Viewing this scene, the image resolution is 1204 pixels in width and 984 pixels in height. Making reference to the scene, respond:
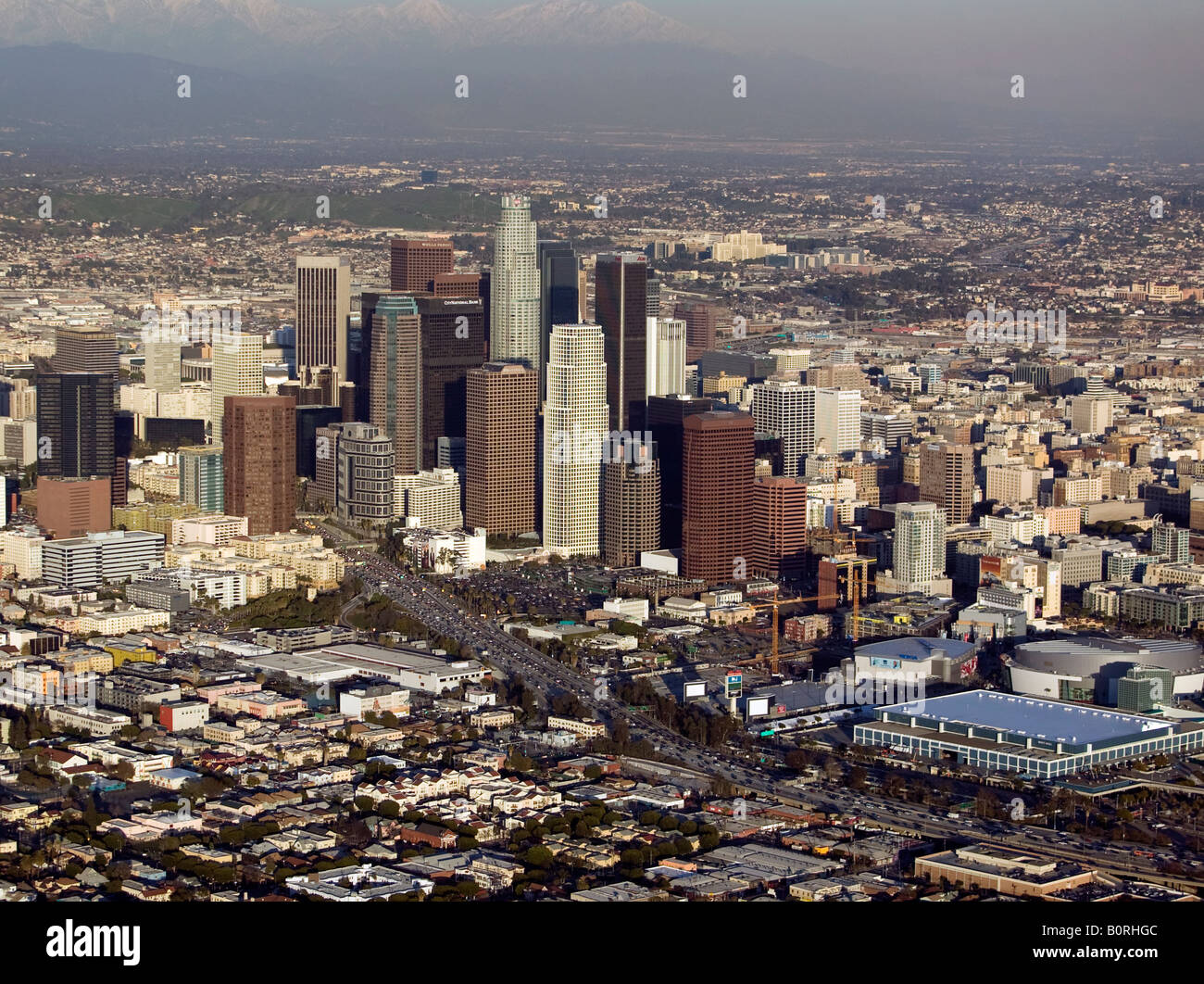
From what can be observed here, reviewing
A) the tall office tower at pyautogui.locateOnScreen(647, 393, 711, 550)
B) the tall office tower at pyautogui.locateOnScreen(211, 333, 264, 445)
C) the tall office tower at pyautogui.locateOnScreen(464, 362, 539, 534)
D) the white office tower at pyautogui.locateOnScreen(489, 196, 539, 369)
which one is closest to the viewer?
the tall office tower at pyautogui.locateOnScreen(647, 393, 711, 550)

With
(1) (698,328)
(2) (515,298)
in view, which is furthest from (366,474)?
(1) (698,328)

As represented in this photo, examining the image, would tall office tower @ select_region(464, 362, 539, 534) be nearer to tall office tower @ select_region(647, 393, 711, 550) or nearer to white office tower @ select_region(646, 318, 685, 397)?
tall office tower @ select_region(647, 393, 711, 550)

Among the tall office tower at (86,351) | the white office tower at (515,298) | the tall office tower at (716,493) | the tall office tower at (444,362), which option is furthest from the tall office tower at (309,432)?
the tall office tower at (716,493)

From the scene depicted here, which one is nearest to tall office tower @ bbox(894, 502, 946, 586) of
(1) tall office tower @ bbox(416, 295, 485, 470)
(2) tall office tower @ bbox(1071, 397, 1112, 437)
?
(1) tall office tower @ bbox(416, 295, 485, 470)

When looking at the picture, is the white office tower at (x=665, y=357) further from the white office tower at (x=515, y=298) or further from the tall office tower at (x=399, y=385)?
the tall office tower at (x=399, y=385)

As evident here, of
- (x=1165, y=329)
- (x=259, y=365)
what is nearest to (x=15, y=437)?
(x=259, y=365)
